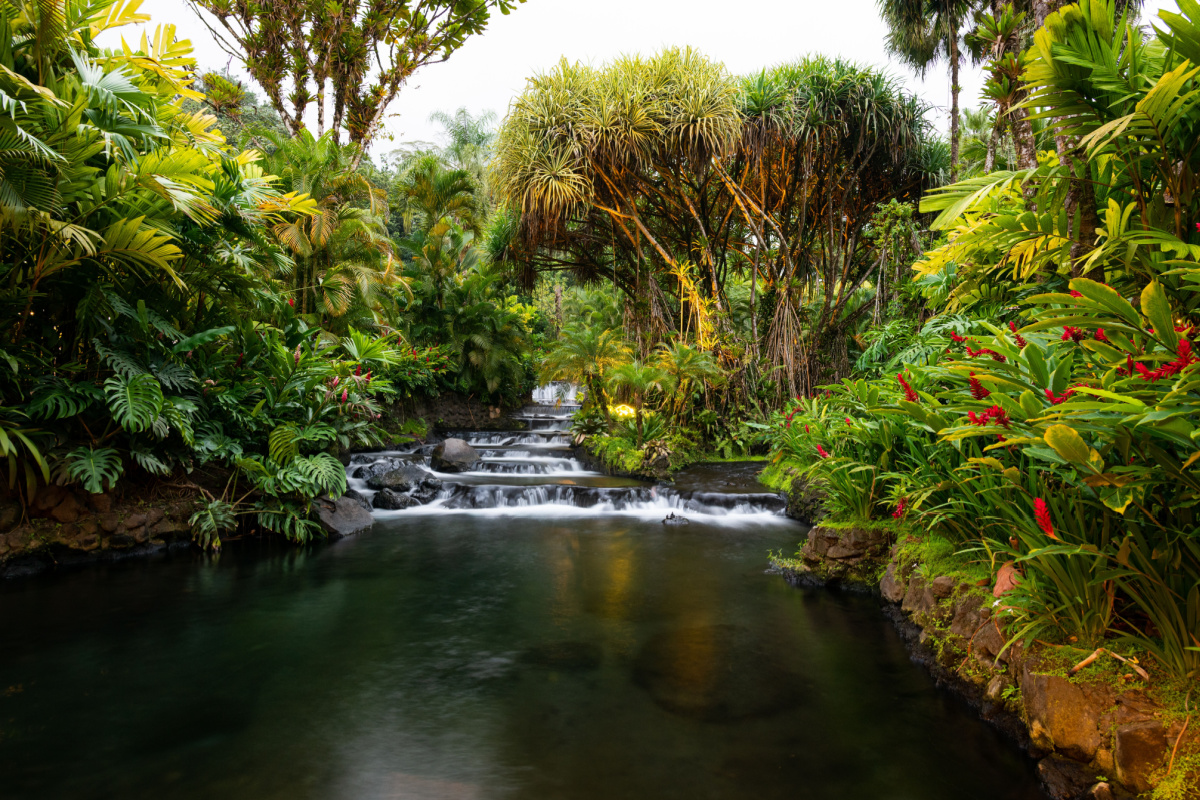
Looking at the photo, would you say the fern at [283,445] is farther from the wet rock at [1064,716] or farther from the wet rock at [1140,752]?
the wet rock at [1140,752]

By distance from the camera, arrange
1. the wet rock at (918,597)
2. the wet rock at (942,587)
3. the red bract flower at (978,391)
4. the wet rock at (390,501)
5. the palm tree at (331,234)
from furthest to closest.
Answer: the palm tree at (331,234)
the wet rock at (390,501)
the wet rock at (918,597)
the wet rock at (942,587)
the red bract flower at (978,391)

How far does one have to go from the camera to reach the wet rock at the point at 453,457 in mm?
11094

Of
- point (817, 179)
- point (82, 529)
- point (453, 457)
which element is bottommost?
point (82, 529)

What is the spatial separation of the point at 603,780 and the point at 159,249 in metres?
4.75

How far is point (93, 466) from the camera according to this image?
5.20 meters

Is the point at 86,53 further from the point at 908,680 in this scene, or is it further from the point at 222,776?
the point at 908,680

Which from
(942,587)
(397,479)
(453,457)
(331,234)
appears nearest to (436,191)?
(331,234)

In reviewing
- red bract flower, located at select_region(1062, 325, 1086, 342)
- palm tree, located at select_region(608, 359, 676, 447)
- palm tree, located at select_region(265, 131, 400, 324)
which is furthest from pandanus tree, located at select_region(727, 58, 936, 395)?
red bract flower, located at select_region(1062, 325, 1086, 342)

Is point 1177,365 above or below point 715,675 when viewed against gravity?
above

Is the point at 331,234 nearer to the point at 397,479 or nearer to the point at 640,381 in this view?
the point at 397,479

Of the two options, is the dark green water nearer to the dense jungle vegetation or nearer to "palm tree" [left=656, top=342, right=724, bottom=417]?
the dense jungle vegetation

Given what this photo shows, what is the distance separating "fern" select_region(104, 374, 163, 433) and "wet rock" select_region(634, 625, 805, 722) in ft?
13.7

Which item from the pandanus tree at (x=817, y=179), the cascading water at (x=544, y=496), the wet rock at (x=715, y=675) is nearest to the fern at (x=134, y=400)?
the cascading water at (x=544, y=496)

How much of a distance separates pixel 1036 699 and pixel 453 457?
957cm
